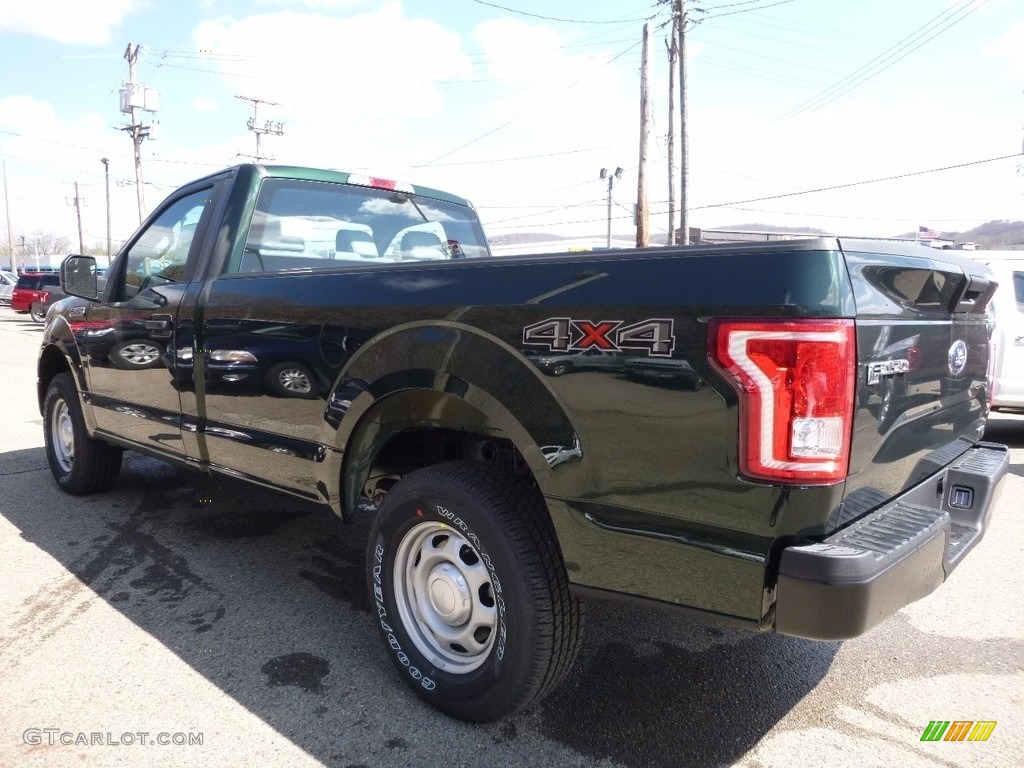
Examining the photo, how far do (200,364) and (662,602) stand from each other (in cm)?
241

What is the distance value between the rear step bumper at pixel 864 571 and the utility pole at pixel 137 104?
3935cm

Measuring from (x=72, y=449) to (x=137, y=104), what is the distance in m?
37.2

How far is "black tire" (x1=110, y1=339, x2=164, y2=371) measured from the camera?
151 inches

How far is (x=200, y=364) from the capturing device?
11.5 ft

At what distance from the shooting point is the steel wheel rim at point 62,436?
17.0 ft

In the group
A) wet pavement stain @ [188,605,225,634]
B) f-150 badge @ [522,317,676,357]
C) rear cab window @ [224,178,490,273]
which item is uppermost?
rear cab window @ [224,178,490,273]

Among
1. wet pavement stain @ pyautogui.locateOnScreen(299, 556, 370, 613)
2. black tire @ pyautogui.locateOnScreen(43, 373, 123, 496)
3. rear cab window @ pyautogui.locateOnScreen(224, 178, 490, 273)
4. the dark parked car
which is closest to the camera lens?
wet pavement stain @ pyautogui.locateOnScreen(299, 556, 370, 613)

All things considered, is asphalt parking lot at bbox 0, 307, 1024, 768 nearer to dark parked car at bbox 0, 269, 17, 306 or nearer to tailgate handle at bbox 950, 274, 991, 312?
tailgate handle at bbox 950, 274, 991, 312

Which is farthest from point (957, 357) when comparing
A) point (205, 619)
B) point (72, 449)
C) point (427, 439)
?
point (72, 449)

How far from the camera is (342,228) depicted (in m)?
3.96

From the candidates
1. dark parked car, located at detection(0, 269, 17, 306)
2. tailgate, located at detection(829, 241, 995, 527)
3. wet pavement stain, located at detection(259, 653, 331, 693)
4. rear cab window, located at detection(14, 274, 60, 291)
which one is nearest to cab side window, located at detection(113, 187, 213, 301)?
wet pavement stain, located at detection(259, 653, 331, 693)

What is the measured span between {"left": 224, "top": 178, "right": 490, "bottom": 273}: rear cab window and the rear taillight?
1.84 meters

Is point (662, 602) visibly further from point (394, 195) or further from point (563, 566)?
point (394, 195)

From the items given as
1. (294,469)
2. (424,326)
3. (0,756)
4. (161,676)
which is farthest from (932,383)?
(0,756)
